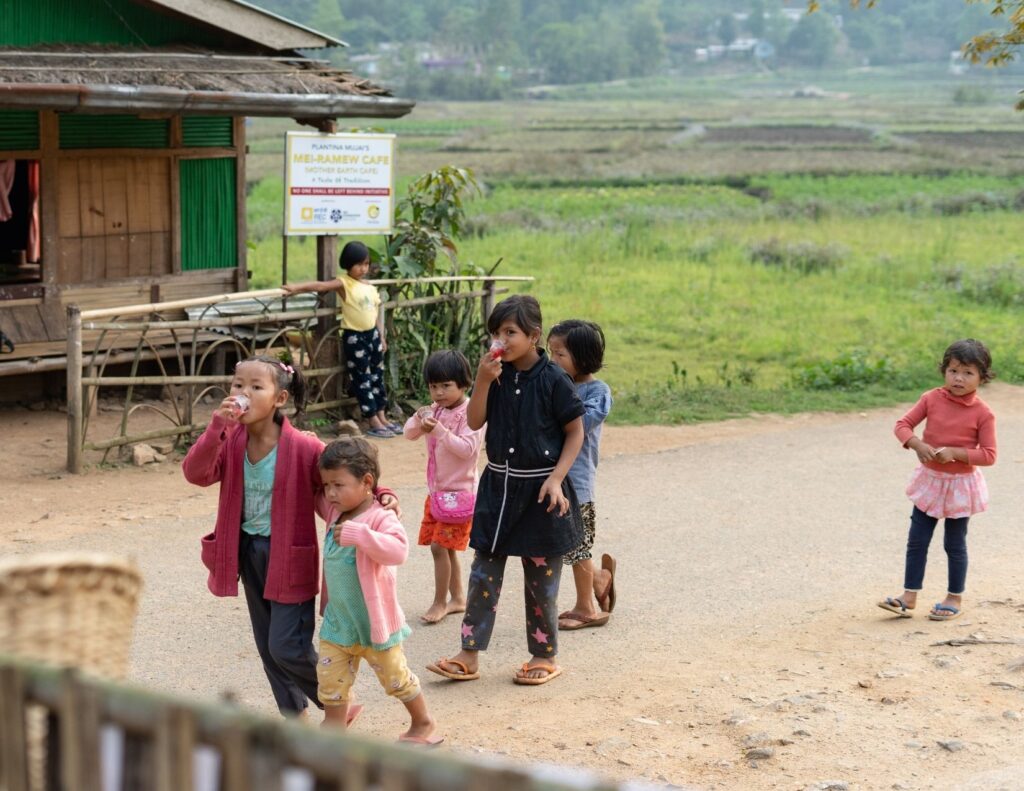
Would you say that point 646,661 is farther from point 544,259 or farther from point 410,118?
point 410,118

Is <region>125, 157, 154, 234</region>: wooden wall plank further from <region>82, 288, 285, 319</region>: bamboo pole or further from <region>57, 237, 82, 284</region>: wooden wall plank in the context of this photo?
<region>82, 288, 285, 319</region>: bamboo pole

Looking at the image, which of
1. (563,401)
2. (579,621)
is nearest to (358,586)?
(563,401)

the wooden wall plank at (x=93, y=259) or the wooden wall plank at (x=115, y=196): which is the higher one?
the wooden wall plank at (x=115, y=196)

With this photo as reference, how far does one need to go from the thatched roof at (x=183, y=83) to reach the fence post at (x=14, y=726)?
723 centimetres

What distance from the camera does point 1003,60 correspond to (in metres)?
8.16

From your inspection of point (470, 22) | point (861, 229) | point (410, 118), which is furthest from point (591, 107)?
point (861, 229)

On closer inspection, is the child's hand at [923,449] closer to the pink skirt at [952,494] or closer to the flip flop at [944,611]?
the pink skirt at [952,494]

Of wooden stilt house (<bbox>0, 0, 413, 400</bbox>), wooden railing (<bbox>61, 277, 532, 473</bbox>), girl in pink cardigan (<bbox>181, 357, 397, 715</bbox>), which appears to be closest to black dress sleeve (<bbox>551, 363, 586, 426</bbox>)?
girl in pink cardigan (<bbox>181, 357, 397, 715</bbox>)

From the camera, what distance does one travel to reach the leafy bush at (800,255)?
21609mm

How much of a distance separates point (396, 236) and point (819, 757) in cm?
696

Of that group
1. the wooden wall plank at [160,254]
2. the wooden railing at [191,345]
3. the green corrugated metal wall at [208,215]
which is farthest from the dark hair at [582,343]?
the green corrugated metal wall at [208,215]

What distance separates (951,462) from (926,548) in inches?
16.0

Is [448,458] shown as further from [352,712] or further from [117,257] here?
[117,257]

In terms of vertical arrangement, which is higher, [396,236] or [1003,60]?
[1003,60]
